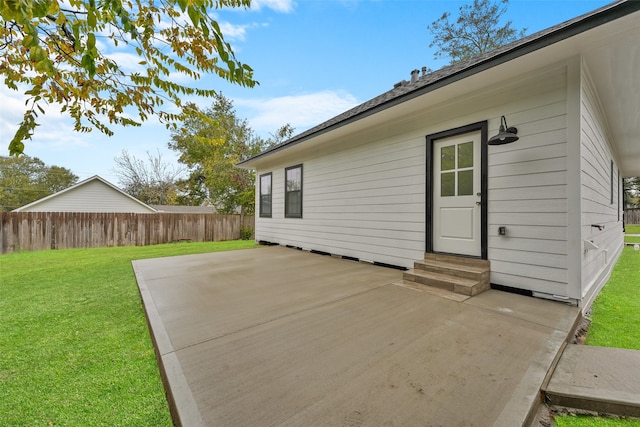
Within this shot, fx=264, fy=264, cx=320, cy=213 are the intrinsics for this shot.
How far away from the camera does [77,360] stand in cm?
197

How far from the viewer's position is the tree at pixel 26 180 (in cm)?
2577

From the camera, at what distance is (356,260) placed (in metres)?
5.57

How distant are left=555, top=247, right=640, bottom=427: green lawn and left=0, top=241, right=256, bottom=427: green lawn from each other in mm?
2247

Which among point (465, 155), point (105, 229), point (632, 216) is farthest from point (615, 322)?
point (632, 216)

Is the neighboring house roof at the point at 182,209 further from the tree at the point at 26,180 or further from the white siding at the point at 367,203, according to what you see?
the tree at the point at 26,180

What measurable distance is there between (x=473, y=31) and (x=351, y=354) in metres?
16.3

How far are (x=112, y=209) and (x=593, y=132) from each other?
21.1m

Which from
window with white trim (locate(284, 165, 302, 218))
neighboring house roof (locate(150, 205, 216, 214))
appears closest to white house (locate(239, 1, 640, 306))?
window with white trim (locate(284, 165, 302, 218))

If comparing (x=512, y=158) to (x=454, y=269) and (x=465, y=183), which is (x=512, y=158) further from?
(x=454, y=269)

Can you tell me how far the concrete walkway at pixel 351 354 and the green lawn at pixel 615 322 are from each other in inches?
8.6

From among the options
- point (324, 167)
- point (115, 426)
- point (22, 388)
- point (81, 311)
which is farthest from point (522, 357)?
point (324, 167)

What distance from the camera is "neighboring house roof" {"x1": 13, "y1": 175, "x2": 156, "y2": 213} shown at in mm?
14921

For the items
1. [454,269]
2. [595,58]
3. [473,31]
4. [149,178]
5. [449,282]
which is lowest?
[449,282]

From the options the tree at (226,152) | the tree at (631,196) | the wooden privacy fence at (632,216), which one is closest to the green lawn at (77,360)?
the tree at (226,152)
